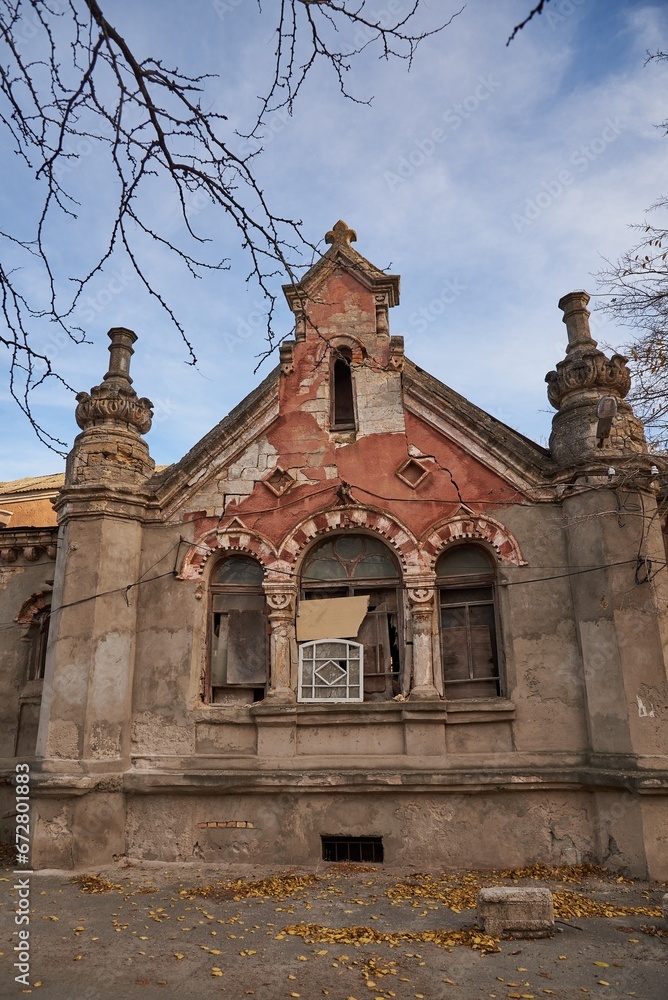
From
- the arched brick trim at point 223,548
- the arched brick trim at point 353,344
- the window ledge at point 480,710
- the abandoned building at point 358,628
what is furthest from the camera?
the arched brick trim at point 353,344

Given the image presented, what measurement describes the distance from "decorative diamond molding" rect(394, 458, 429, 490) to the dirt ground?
512 centimetres

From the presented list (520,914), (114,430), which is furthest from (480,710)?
(114,430)

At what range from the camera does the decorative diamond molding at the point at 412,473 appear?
10.4 metres

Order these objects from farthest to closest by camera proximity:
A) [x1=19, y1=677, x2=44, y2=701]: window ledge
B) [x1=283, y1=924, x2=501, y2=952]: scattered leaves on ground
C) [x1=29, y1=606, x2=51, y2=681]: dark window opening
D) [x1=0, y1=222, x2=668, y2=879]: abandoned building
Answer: [x1=29, y1=606, x2=51, y2=681]: dark window opening
[x1=19, y1=677, x2=44, y2=701]: window ledge
[x1=0, y1=222, x2=668, y2=879]: abandoned building
[x1=283, y1=924, x2=501, y2=952]: scattered leaves on ground

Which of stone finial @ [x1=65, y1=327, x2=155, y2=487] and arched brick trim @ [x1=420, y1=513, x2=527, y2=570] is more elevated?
stone finial @ [x1=65, y1=327, x2=155, y2=487]

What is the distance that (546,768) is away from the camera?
893cm

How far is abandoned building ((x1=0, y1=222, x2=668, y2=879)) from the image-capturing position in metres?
8.91

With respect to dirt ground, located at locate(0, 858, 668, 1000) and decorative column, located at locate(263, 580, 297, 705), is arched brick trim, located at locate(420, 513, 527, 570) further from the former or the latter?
dirt ground, located at locate(0, 858, 668, 1000)

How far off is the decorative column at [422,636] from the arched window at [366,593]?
34 centimetres

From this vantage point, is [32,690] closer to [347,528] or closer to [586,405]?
[347,528]

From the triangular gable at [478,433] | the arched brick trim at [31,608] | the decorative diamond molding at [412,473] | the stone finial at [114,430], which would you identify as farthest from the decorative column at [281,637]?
the arched brick trim at [31,608]

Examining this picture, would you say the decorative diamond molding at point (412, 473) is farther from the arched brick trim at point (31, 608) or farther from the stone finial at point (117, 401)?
the arched brick trim at point (31, 608)

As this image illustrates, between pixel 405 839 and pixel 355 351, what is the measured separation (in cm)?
712

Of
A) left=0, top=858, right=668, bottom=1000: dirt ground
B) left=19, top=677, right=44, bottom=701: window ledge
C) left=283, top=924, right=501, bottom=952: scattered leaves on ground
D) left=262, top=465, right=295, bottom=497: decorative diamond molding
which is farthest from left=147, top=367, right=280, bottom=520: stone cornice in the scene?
left=283, top=924, right=501, bottom=952: scattered leaves on ground
